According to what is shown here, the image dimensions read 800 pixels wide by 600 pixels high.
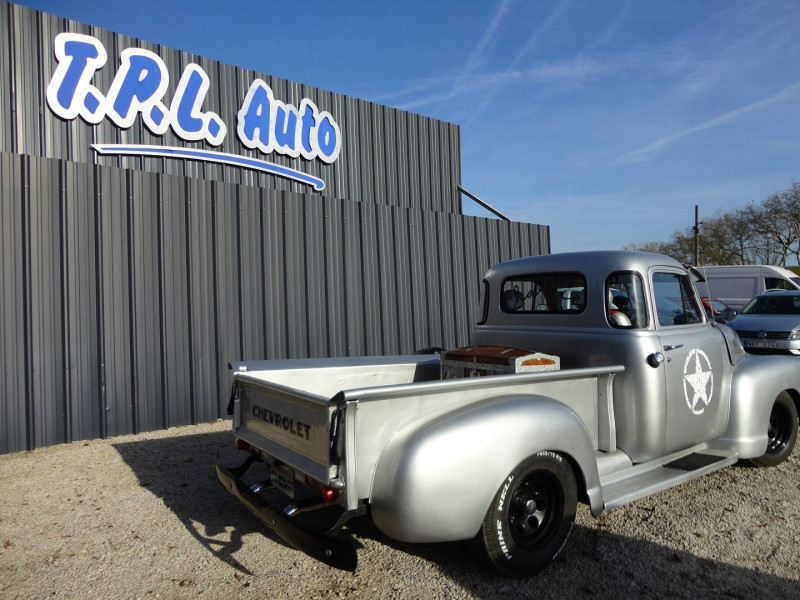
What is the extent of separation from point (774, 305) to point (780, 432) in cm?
749

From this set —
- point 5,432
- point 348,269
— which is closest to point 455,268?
point 348,269

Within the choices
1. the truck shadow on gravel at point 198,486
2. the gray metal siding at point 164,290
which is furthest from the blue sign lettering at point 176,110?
the truck shadow on gravel at point 198,486

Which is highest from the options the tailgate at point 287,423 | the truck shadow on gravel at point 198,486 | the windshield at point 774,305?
the windshield at point 774,305

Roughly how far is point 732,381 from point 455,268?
6061 mm

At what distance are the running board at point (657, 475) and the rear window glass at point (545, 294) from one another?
120cm

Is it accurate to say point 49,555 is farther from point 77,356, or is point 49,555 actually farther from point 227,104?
point 227,104

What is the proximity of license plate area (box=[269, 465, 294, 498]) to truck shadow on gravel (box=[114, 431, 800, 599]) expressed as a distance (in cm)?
57

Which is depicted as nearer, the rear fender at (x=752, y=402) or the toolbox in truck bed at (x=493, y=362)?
the toolbox in truck bed at (x=493, y=362)

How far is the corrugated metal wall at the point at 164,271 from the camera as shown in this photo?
6234 millimetres

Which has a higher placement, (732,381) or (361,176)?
(361,176)

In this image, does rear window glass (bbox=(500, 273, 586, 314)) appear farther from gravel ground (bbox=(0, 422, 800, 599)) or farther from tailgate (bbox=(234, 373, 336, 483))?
tailgate (bbox=(234, 373, 336, 483))

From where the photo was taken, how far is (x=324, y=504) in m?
2.90

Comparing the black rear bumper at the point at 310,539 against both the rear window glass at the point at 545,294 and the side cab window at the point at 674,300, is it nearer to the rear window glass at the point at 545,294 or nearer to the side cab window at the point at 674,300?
the rear window glass at the point at 545,294

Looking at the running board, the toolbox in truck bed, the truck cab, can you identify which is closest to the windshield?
the truck cab
